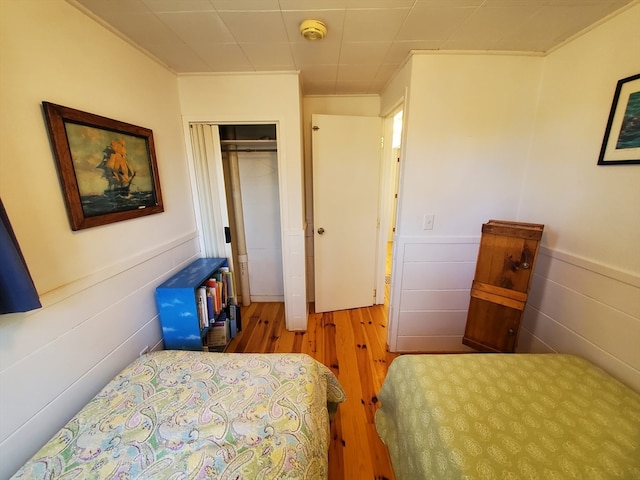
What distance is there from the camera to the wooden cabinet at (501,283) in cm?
137

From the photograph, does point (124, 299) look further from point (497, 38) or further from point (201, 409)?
point (497, 38)

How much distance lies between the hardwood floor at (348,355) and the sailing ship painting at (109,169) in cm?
150

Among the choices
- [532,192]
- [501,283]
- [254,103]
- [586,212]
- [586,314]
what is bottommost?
[586,314]

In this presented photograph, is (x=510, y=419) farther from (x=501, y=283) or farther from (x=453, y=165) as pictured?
(x=453, y=165)

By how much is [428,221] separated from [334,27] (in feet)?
4.51

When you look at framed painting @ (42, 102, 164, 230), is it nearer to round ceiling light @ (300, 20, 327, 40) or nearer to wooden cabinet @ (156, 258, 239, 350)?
wooden cabinet @ (156, 258, 239, 350)

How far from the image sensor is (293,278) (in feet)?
7.40

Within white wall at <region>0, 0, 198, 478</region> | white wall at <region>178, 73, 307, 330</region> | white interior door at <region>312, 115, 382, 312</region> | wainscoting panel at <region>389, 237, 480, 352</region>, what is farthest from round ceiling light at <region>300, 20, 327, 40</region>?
wainscoting panel at <region>389, 237, 480, 352</region>

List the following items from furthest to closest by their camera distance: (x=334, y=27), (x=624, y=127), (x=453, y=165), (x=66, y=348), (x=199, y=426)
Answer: (x=453, y=165)
(x=334, y=27)
(x=624, y=127)
(x=66, y=348)
(x=199, y=426)

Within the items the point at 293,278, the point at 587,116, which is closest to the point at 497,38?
the point at 587,116

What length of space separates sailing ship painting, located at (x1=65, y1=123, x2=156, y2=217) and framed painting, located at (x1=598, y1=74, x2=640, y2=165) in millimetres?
2582

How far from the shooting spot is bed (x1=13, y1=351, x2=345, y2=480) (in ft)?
2.57

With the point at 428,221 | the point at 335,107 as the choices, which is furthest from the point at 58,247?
the point at 335,107

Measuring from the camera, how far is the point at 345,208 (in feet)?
8.13
